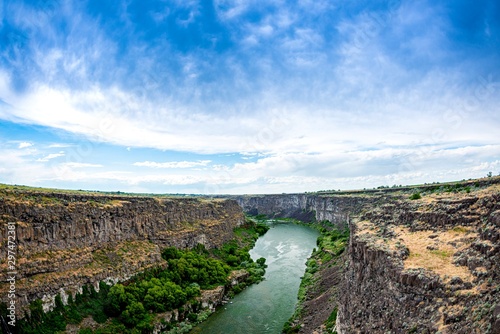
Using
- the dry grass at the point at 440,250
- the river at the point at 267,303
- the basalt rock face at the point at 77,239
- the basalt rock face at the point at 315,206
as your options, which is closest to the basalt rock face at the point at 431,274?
the dry grass at the point at 440,250

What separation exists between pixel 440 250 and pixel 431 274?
3756mm

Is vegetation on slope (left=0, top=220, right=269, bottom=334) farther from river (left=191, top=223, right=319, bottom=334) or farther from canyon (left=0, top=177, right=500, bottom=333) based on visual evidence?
river (left=191, top=223, right=319, bottom=334)

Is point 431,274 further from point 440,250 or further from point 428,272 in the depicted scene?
point 440,250

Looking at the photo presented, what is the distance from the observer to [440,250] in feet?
65.8

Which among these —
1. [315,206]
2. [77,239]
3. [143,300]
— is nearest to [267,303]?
[143,300]

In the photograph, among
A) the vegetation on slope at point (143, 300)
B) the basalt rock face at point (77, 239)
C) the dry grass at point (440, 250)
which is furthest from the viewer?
the basalt rock face at point (77, 239)

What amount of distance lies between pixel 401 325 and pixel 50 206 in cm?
3968

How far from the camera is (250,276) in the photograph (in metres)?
61.2

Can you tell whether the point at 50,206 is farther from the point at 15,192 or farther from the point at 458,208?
the point at 458,208

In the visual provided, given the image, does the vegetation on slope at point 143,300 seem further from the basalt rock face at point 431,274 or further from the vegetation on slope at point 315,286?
the basalt rock face at point 431,274

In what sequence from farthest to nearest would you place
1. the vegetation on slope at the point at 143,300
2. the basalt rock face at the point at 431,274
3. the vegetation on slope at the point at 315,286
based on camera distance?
the vegetation on slope at the point at 315,286
the vegetation on slope at the point at 143,300
the basalt rock face at the point at 431,274

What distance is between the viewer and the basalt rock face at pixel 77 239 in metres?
33.9

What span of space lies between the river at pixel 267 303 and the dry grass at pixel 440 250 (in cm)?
2302

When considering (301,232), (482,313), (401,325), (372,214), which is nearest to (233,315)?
(372,214)
